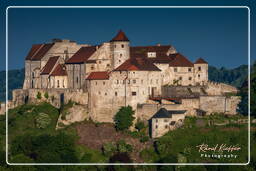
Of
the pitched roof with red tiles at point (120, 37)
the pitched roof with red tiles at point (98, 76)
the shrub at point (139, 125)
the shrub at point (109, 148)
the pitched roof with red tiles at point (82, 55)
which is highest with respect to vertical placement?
the pitched roof with red tiles at point (120, 37)

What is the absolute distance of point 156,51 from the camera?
239 ft

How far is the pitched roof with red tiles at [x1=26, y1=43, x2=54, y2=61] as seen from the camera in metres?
78.1

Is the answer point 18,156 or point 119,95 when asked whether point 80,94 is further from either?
point 18,156

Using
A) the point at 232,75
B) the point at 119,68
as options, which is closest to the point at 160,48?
the point at 119,68

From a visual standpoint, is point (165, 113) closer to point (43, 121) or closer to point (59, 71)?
point (43, 121)

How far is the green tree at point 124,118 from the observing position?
211 feet

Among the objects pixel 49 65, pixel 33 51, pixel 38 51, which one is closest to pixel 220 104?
pixel 49 65

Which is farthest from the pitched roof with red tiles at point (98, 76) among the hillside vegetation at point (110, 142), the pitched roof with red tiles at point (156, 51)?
the pitched roof with red tiles at point (156, 51)

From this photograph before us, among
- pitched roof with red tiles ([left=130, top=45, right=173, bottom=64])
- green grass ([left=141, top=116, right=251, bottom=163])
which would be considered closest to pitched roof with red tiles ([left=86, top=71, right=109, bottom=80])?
pitched roof with red tiles ([left=130, top=45, right=173, bottom=64])

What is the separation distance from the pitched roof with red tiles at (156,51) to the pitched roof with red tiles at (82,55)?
3743 mm

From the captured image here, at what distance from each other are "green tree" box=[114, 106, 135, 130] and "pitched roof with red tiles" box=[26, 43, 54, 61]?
52.4ft

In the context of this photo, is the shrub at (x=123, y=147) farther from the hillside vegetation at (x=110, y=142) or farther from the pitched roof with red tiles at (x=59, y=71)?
the pitched roof with red tiles at (x=59, y=71)

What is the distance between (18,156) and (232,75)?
75.9 meters

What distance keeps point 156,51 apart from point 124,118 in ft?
34.9
